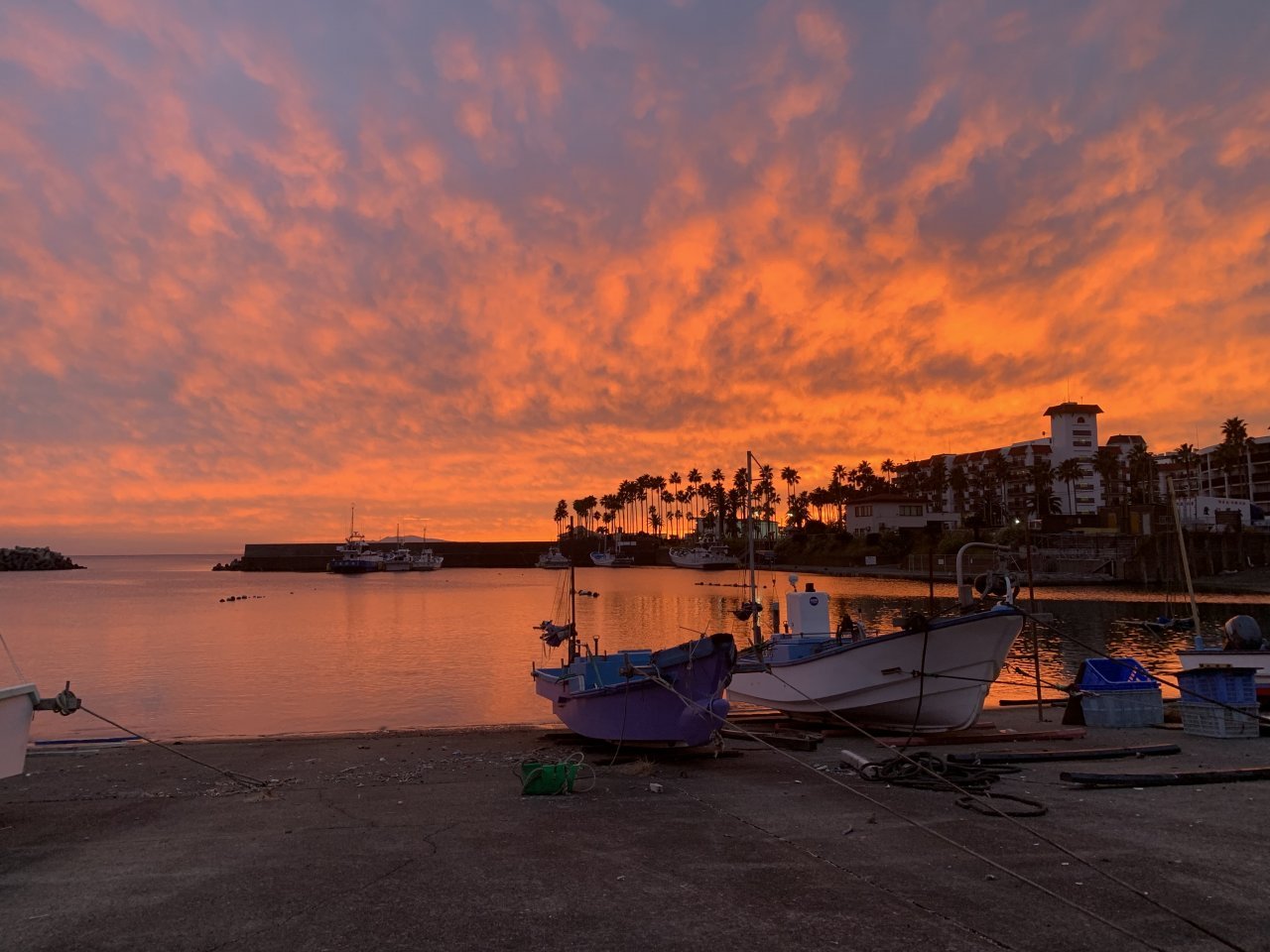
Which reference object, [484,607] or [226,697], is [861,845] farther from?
[484,607]

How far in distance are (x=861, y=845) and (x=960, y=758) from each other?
4295 millimetres

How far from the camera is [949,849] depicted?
764cm

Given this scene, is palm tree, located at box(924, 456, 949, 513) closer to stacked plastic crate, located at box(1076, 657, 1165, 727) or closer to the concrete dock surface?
stacked plastic crate, located at box(1076, 657, 1165, 727)

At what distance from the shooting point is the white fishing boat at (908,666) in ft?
44.5

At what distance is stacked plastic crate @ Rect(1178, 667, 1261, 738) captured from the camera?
12680 mm

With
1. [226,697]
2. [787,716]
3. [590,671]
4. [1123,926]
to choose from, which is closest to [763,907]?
[1123,926]

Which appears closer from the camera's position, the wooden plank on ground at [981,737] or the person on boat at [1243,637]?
the wooden plank on ground at [981,737]

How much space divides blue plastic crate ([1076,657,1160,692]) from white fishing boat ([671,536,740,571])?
14298 cm

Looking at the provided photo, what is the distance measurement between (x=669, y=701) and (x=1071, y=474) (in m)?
128

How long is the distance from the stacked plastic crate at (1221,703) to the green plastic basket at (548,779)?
9.81 meters

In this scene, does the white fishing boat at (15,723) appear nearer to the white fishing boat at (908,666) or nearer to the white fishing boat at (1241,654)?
the white fishing boat at (908,666)

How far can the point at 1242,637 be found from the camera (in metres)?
15.9

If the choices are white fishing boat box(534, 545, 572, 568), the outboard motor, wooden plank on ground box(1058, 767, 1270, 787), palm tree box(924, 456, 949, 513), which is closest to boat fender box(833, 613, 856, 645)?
wooden plank on ground box(1058, 767, 1270, 787)

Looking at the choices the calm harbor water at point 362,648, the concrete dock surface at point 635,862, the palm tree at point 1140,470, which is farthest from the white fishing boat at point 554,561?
the concrete dock surface at point 635,862
